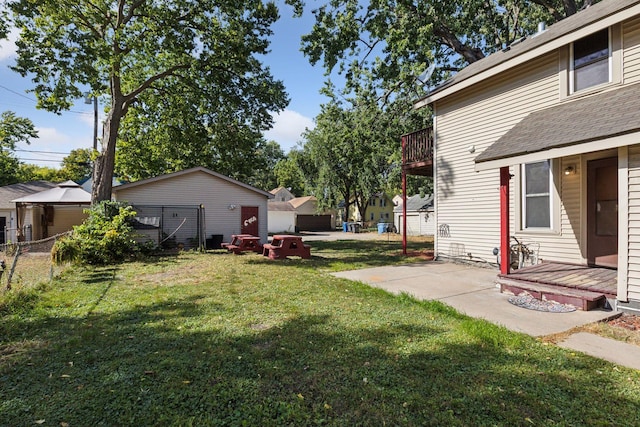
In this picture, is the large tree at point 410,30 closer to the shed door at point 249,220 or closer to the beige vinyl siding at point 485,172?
the beige vinyl siding at point 485,172

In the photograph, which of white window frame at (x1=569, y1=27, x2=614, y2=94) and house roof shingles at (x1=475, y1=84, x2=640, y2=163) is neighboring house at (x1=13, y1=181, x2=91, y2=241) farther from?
white window frame at (x1=569, y1=27, x2=614, y2=94)

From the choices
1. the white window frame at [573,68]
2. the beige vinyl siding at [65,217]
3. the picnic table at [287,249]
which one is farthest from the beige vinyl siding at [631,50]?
the beige vinyl siding at [65,217]

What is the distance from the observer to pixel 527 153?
549 centimetres

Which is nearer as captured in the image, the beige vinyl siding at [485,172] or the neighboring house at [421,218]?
the beige vinyl siding at [485,172]

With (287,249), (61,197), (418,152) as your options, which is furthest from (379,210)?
(61,197)

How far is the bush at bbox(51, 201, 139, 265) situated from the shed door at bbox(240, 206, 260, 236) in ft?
19.4

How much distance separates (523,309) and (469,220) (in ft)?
14.2

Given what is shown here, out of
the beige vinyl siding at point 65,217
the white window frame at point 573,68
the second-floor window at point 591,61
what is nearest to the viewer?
the white window frame at point 573,68

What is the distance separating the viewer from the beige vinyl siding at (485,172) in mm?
6793

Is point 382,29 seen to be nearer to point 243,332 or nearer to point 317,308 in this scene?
point 317,308

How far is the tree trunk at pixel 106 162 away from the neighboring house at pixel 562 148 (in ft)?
41.4

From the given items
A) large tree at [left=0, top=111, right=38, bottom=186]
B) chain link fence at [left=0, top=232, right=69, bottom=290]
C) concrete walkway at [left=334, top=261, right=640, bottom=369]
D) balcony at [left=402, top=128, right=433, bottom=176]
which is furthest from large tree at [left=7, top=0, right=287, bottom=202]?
large tree at [left=0, top=111, right=38, bottom=186]

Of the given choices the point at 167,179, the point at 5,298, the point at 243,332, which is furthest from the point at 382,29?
Result: the point at 5,298

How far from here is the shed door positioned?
16875mm
